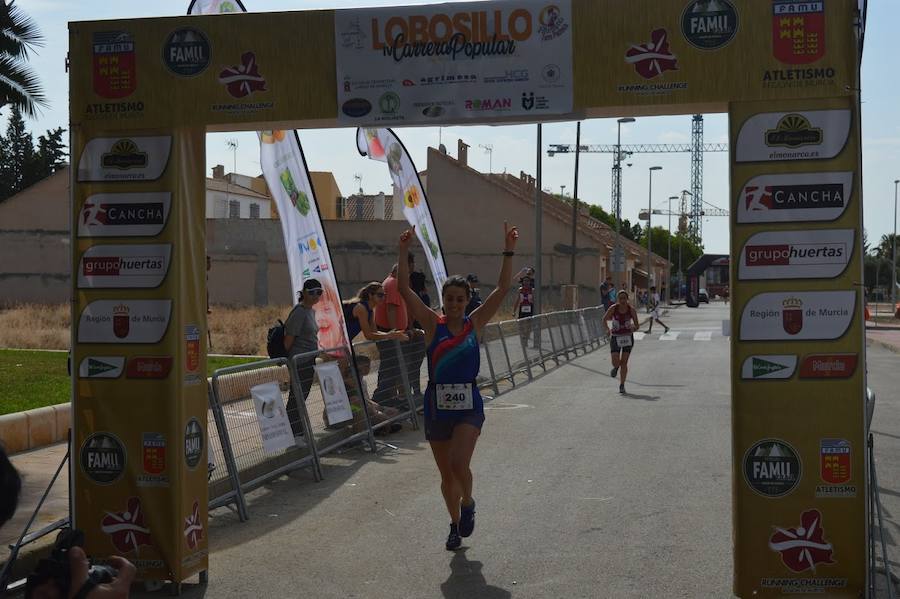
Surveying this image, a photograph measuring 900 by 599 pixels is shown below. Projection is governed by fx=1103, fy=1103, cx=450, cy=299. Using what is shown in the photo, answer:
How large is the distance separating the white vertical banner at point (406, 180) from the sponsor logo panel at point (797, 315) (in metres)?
8.53

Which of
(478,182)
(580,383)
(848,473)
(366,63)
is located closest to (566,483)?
(848,473)

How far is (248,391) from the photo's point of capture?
890 cm

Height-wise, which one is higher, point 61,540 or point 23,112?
point 23,112

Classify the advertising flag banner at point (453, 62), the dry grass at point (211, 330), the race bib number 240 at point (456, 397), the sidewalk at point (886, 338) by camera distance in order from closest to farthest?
the advertising flag banner at point (453, 62), the race bib number 240 at point (456, 397), the dry grass at point (211, 330), the sidewalk at point (886, 338)

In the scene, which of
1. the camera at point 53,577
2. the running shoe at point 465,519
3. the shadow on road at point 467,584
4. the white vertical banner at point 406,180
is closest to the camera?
the camera at point 53,577

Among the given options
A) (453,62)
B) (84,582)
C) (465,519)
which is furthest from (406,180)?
(84,582)

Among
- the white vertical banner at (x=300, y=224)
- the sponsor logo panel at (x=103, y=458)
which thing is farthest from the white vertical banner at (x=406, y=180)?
the sponsor logo panel at (x=103, y=458)

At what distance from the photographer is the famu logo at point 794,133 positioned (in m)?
5.66

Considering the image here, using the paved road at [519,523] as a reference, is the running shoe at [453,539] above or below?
above

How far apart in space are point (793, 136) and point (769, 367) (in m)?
1.20

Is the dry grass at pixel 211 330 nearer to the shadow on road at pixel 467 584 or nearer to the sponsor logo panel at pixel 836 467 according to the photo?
the shadow on road at pixel 467 584

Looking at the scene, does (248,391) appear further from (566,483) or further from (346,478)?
(566,483)

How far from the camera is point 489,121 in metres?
6.21

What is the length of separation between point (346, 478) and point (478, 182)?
4196 centimetres
